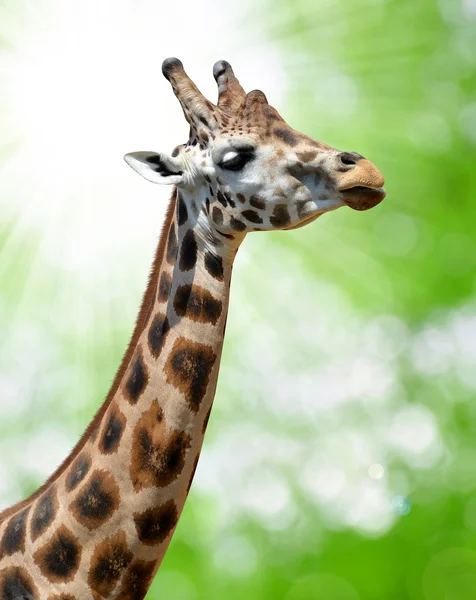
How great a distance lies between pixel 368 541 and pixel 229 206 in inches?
144

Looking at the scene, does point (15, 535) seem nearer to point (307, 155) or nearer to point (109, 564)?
point (109, 564)

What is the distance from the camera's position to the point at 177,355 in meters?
2.99

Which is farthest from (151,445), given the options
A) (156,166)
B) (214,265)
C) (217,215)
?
(156,166)

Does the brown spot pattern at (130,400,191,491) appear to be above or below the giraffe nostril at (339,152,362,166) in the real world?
below

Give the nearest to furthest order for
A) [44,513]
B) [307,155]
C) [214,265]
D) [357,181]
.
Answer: [357,181], [307,155], [214,265], [44,513]

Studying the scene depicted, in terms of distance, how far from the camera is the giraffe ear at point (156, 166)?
297 centimetres

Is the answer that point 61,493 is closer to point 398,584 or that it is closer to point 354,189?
point 354,189

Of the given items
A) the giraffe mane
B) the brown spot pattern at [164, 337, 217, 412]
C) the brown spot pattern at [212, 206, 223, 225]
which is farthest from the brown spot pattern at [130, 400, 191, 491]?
the brown spot pattern at [212, 206, 223, 225]

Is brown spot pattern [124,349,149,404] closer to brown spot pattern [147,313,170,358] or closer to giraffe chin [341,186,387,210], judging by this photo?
brown spot pattern [147,313,170,358]

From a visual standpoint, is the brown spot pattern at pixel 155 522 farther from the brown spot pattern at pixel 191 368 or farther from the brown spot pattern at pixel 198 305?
the brown spot pattern at pixel 198 305

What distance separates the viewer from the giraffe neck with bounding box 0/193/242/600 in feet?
9.73

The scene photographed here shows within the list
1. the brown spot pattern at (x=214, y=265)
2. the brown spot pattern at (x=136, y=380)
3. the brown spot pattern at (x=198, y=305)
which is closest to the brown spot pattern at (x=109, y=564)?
the brown spot pattern at (x=136, y=380)

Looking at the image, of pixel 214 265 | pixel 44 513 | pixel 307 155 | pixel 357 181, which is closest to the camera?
pixel 357 181

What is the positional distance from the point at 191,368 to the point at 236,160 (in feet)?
2.49
